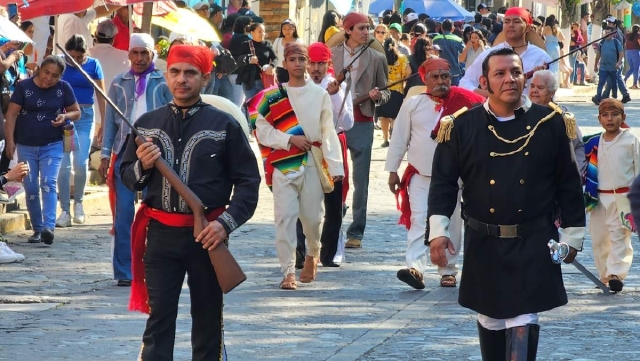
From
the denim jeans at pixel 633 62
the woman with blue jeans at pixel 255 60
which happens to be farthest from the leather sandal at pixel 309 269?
the denim jeans at pixel 633 62

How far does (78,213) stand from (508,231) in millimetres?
8219

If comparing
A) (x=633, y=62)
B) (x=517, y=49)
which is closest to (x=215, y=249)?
(x=517, y=49)

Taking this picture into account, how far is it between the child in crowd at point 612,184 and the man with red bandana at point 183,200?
4519mm

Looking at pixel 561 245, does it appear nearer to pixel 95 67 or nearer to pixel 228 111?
pixel 228 111

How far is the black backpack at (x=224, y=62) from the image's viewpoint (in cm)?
1916

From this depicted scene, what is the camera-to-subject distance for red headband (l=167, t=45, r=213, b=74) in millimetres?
6465

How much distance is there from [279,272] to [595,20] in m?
44.6

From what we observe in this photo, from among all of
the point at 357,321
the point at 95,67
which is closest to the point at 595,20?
the point at 95,67

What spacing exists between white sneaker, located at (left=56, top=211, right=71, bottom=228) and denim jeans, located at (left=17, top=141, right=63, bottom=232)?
62 centimetres

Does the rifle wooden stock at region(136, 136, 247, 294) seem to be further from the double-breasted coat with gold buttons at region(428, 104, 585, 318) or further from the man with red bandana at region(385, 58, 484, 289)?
the man with red bandana at region(385, 58, 484, 289)

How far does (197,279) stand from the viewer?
6.33 metres

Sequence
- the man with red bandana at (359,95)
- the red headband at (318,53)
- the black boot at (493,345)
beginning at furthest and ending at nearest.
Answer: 1. the man with red bandana at (359,95)
2. the red headband at (318,53)
3. the black boot at (493,345)

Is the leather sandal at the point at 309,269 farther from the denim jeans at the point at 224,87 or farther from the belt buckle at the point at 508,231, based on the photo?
the denim jeans at the point at 224,87

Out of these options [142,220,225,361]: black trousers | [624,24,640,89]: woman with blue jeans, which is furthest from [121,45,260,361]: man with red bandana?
[624,24,640,89]: woman with blue jeans
